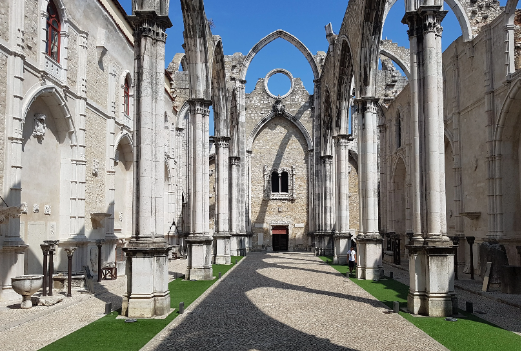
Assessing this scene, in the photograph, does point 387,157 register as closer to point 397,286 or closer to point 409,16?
point 397,286

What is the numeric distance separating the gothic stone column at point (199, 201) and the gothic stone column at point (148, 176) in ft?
18.0

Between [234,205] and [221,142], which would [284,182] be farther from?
[221,142]

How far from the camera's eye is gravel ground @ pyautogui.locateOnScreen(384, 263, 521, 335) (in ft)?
26.8

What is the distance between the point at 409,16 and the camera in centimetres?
955

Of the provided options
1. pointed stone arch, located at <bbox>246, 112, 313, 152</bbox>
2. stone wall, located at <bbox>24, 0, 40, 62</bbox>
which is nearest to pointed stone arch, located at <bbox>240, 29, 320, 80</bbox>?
pointed stone arch, located at <bbox>246, 112, 313, 152</bbox>

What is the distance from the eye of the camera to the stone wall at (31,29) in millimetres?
11859

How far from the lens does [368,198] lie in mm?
14891

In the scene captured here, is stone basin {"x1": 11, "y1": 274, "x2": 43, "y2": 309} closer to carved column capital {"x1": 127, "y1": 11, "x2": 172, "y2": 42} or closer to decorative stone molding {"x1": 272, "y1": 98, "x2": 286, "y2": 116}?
carved column capital {"x1": 127, "y1": 11, "x2": 172, "y2": 42}

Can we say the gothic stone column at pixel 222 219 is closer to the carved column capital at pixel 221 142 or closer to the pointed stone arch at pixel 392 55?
the carved column capital at pixel 221 142

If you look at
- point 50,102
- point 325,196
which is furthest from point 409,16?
point 325,196

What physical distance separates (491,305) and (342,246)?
9766 millimetres

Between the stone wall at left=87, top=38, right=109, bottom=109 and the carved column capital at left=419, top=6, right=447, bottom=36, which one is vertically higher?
the stone wall at left=87, top=38, right=109, bottom=109

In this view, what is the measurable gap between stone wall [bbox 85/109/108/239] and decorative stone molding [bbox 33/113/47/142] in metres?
2.71

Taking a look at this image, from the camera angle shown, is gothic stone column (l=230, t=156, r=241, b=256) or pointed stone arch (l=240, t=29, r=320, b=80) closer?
gothic stone column (l=230, t=156, r=241, b=256)
